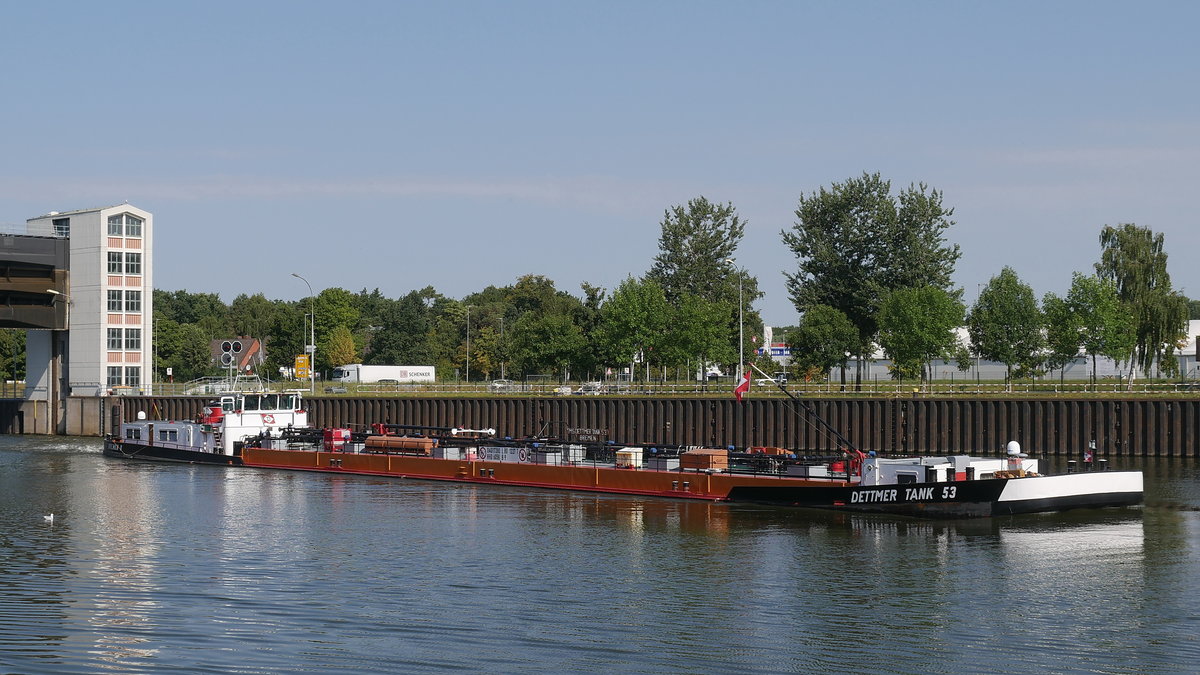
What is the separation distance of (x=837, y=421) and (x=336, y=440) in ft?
101

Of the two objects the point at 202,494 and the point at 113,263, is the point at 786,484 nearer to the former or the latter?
the point at 202,494

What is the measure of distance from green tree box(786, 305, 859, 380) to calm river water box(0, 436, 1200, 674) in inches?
1930

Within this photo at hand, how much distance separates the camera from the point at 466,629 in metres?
27.1

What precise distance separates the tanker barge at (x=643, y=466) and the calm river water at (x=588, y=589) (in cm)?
95

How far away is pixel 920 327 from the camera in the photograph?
91500 millimetres

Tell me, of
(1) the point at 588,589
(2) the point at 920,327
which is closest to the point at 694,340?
(2) the point at 920,327

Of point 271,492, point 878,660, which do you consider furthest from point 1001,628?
point 271,492

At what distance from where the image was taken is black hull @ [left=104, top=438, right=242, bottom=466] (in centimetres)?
7230

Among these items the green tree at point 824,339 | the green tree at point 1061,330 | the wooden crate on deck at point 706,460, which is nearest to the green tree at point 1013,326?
the green tree at point 1061,330

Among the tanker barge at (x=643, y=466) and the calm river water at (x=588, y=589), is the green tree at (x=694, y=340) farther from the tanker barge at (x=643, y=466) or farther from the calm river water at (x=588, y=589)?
the calm river water at (x=588, y=589)

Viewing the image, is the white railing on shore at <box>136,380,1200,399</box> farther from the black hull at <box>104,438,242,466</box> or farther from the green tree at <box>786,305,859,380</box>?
the black hull at <box>104,438,242,466</box>

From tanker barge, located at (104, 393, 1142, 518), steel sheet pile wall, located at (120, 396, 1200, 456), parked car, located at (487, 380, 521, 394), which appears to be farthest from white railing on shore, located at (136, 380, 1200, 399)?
tanker barge, located at (104, 393, 1142, 518)

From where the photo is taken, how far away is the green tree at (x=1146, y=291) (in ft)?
334

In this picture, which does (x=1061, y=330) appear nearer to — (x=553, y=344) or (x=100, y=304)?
(x=553, y=344)
